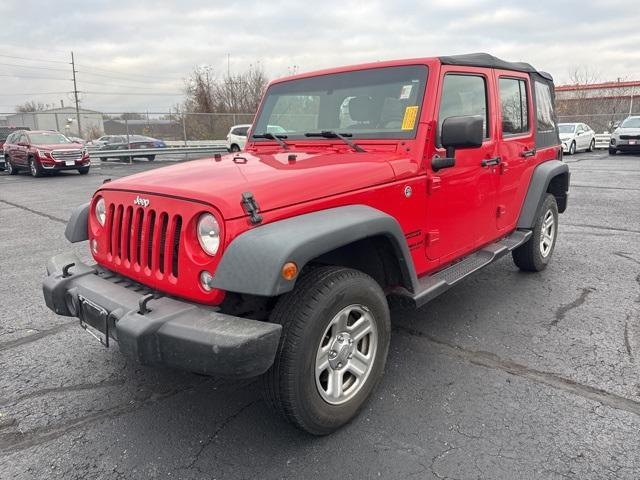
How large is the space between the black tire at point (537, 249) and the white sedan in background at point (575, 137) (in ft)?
59.7

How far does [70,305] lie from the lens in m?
2.73

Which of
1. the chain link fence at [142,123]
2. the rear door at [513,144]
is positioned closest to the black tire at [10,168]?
the chain link fence at [142,123]

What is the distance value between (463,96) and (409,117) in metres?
0.66

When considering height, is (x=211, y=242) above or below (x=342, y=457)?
above

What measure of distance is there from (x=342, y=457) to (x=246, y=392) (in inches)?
32.0

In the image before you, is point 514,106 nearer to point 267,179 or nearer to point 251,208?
point 267,179

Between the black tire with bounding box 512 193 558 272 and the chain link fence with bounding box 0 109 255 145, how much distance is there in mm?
23090

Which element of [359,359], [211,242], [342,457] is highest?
[211,242]

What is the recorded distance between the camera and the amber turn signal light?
6.79ft

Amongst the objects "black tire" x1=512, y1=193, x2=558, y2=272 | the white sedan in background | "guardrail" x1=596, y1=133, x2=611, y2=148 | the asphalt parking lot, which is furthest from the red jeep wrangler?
"guardrail" x1=596, y1=133, x2=611, y2=148

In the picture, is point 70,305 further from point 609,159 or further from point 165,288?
point 609,159

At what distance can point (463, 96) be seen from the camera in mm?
3535

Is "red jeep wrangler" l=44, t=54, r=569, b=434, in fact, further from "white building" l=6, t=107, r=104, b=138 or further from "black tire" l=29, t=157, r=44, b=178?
"white building" l=6, t=107, r=104, b=138

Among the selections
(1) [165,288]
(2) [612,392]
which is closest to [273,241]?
(1) [165,288]
